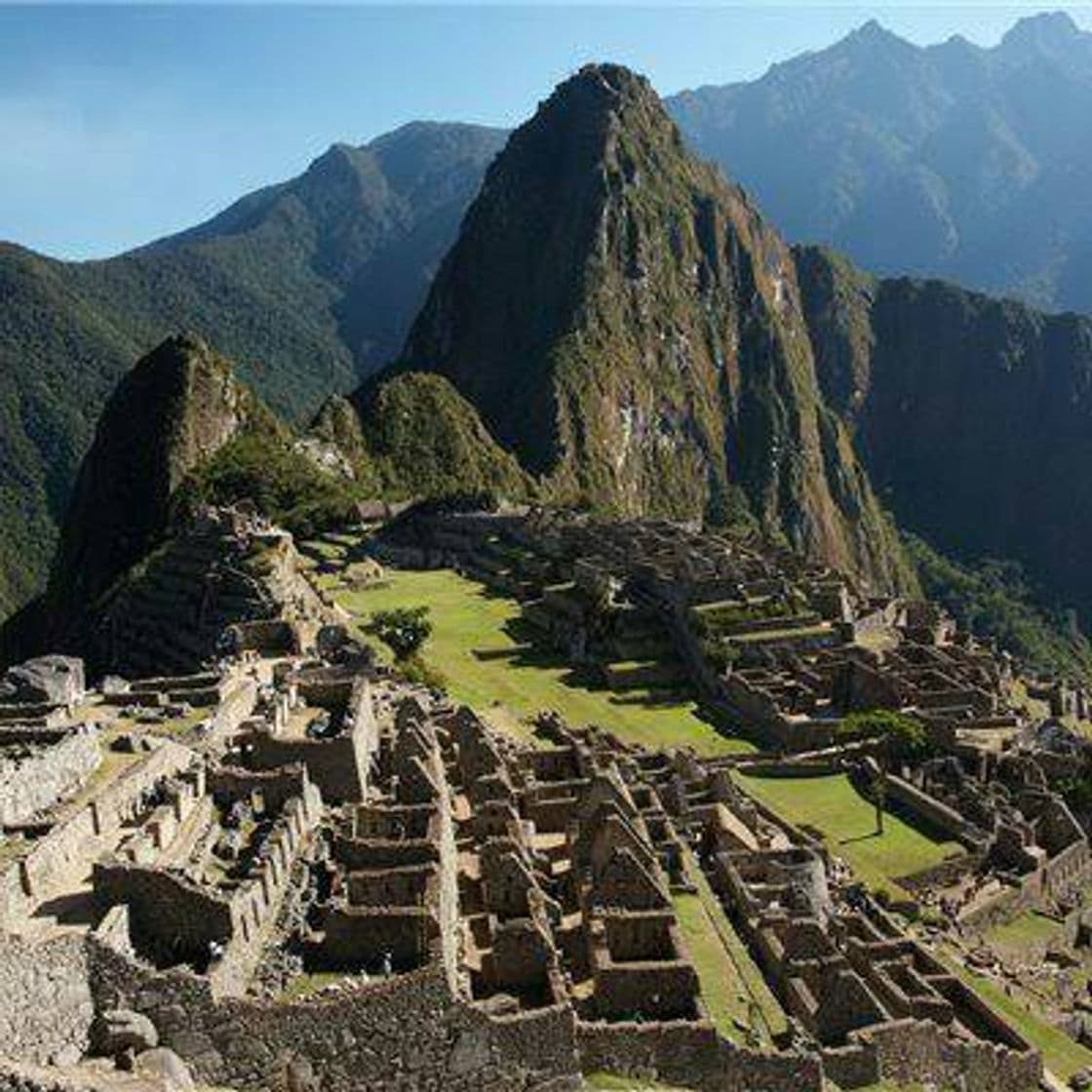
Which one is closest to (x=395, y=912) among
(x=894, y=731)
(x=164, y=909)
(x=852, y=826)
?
(x=164, y=909)

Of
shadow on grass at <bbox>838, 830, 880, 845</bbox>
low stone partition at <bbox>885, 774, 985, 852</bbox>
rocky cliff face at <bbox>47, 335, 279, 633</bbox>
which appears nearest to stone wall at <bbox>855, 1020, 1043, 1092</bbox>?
shadow on grass at <bbox>838, 830, 880, 845</bbox>

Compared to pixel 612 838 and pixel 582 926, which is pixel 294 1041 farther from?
pixel 612 838

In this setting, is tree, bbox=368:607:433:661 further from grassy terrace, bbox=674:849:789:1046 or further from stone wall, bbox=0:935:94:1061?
stone wall, bbox=0:935:94:1061

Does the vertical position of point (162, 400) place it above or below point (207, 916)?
above

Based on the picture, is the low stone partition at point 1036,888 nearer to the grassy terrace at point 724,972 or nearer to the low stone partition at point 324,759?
the grassy terrace at point 724,972

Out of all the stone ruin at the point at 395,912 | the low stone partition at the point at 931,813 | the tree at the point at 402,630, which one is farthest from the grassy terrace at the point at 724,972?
the tree at the point at 402,630

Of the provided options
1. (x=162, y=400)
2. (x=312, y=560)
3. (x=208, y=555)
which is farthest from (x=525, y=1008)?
(x=162, y=400)
